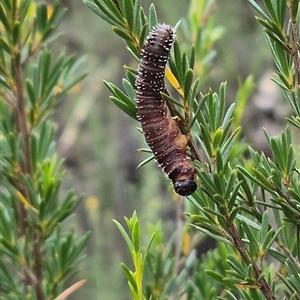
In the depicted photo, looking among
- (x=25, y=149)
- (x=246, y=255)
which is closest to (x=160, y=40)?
(x=246, y=255)

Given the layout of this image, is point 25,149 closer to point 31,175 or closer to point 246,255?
point 31,175

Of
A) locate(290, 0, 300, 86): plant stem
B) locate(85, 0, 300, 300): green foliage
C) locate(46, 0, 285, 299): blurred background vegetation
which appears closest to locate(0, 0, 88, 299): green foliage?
locate(85, 0, 300, 300): green foliage

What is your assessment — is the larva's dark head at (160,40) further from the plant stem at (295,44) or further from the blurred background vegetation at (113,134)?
the blurred background vegetation at (113,134)

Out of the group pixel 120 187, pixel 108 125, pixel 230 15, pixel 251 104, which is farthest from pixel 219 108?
pixel 230 15

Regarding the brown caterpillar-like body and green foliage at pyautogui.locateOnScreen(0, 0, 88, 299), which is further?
green foliage at pyautogui.locateOnScreen(0, 0, 88, 299)

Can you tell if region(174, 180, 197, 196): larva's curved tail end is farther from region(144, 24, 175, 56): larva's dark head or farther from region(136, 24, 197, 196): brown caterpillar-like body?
region(144, 24, 175, 56): larva's dark head

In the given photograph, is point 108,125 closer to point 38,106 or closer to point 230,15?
point 230,15
